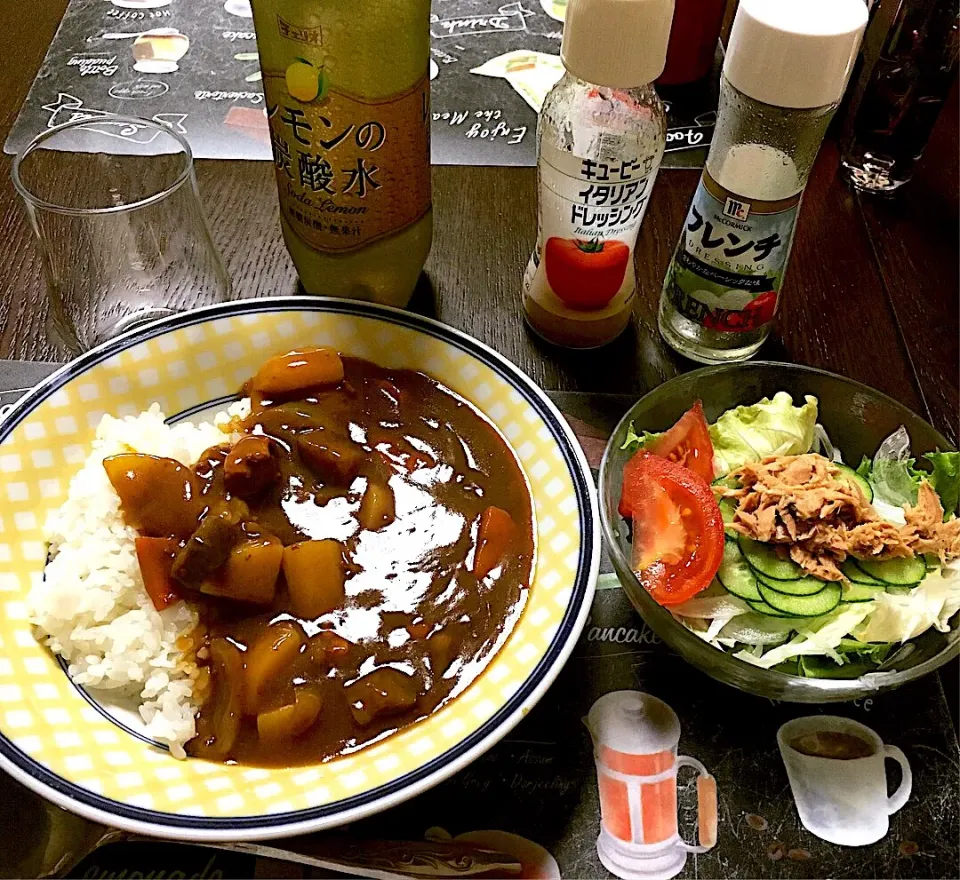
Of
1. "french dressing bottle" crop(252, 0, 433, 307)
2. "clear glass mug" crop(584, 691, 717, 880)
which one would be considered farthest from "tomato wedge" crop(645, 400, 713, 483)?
"french dressing bottle" crop(252, 0, 433, 307)

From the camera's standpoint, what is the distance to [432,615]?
3.69ft

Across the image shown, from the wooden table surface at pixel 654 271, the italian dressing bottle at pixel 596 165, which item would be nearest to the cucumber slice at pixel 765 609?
the wooden table surface at pixel 654 271

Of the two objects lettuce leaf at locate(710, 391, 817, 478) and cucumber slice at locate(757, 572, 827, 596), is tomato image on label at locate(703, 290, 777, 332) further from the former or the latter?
cucumber slice at locate(757, 572, 827, 596)

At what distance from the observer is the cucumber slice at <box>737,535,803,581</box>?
1.12m

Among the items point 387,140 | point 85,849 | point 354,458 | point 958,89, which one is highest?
point 387,140

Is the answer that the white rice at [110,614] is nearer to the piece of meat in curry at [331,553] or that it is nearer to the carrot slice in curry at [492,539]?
the piece of meat in curry at [331,553]

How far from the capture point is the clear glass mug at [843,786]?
40.8 inches

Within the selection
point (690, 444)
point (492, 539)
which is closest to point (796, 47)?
point (690, 444)

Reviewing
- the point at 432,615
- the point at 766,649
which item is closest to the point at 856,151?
the point at 766,649

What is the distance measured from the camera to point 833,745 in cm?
110

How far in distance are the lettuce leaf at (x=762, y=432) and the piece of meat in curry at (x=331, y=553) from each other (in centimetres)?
30

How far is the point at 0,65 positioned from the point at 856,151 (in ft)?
6.39

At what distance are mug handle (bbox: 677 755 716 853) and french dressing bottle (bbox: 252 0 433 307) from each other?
0.89 meters

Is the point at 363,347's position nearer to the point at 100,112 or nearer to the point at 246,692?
the point at 246,692
